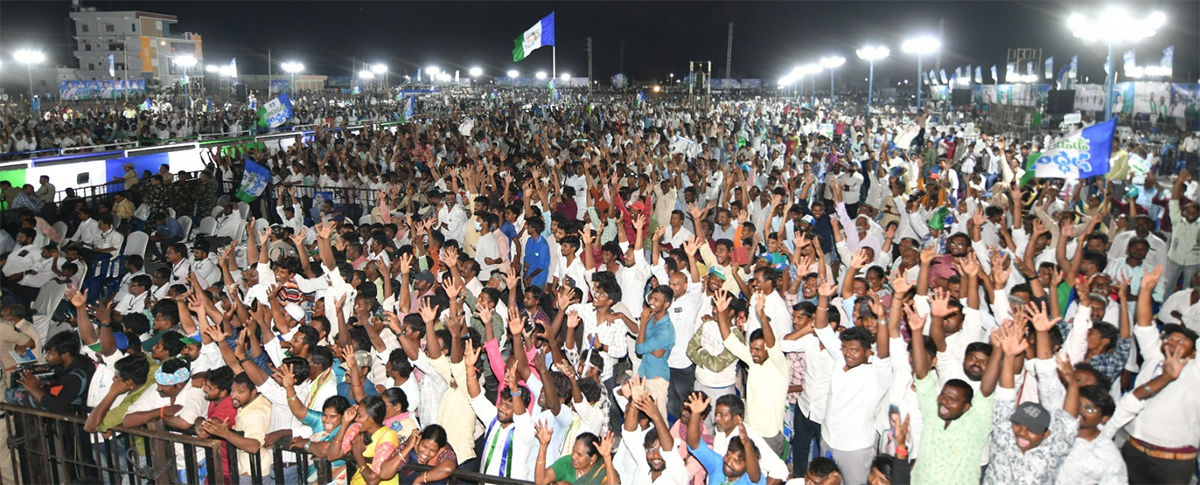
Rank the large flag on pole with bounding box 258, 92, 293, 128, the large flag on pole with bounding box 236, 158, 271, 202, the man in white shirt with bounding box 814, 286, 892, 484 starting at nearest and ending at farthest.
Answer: the man in white shirt with bounding box 814, 286, 892, 484 → the large flag on pole with bounding box 236, 158, 271, 202 → the large flag on pole with bounding box 258, 92, 293, 128

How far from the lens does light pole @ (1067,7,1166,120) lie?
38.3 ft

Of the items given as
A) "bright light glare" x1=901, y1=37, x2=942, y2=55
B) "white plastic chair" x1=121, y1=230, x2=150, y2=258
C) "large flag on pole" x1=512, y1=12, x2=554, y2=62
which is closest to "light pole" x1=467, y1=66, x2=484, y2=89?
"large flag on pole" x1=512, y1=12, x2=554, y2=62

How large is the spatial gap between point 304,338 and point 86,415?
1.25 m

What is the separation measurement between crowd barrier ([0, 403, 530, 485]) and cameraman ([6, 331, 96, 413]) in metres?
0.15

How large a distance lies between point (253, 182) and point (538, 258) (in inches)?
256

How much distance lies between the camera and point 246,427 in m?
4.81

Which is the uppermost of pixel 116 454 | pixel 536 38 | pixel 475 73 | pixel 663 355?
pixel 475 73

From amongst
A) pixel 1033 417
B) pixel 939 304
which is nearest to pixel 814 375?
pixel 939 304

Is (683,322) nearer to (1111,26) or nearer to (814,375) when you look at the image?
(814,375)

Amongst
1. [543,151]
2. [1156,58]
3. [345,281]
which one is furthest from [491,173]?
[1156,58]

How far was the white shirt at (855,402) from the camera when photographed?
4816mm

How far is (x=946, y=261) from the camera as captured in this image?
736 centimetres

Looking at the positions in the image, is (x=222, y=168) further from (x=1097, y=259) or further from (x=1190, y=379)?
(x=1190, y=379)

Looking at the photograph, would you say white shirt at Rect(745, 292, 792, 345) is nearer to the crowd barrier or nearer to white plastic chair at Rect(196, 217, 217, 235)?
the crowd barrier
